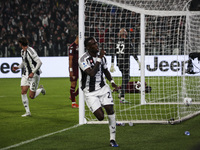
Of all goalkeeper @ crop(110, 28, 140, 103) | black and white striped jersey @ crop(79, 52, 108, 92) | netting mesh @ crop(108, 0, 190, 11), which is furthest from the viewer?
goalkeeper @ crop(110, 28, 140, 103)

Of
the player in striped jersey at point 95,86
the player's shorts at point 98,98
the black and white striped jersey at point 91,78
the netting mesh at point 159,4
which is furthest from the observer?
the netting mesh at point 159,4

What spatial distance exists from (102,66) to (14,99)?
315 inches

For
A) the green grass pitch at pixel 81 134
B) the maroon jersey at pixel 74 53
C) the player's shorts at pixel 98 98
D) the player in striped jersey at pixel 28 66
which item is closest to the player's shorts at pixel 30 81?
the player in striped jersey at pixel 28 66

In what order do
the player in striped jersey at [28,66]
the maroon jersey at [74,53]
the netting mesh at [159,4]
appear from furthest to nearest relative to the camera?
the maroon jersey at [74,53], the player in striped jersey at [28,66], the netting mesh at [159,4]

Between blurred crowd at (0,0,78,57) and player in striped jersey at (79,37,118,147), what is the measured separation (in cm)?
1808

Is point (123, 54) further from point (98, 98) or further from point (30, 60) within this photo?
point (98, 98)

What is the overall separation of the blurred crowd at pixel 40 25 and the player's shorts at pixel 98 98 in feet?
59.8

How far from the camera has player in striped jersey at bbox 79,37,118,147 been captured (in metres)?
5.94

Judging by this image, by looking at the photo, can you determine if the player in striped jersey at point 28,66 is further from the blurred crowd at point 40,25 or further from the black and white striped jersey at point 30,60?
the blurred crowd at point 40,25

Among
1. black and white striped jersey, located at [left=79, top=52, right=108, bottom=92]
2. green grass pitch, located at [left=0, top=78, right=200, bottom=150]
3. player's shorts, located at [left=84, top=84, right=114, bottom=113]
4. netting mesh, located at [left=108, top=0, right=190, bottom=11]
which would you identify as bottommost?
green grass pitch, located at [left=0, top=78, right=200, bottom=150]

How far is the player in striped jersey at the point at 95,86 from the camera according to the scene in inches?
234

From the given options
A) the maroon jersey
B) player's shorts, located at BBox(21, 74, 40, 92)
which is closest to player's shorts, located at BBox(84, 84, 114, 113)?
player's shorts, located at BBox(21, 74, 40, 92)

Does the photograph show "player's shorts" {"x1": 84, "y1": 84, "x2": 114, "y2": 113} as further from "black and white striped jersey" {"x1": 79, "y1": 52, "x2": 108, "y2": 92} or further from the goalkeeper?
the goalkeeper

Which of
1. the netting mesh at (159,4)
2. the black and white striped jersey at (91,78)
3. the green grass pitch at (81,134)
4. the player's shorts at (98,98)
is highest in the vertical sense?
the netting mesh at (159,4)
